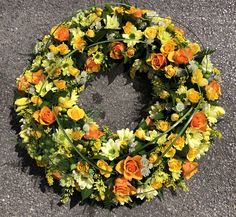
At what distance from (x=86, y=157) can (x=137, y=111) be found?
0.42 m

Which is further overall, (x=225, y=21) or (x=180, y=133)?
(x=225, y=21)

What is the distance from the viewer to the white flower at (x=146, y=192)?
7.04 ft

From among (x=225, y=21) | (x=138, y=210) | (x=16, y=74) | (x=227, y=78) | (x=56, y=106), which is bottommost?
(x=138, y=210)

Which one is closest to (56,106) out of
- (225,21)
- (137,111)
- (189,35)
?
(137,111)

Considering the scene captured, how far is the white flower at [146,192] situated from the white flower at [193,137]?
0.26 metres

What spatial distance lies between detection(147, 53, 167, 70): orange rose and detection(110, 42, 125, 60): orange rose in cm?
15

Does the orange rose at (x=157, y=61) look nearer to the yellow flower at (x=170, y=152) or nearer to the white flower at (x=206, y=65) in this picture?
the white flower at (x=206, y=65)

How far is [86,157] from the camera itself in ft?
6.95

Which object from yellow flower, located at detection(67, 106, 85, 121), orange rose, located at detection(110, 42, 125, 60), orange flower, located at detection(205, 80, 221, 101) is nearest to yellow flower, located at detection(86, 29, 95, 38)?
orange rose, located at detection(110, 42, 125, 60)

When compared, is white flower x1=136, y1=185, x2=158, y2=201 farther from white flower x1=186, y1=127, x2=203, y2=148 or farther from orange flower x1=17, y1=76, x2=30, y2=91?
orange flower x1=17, y1=76, x2=30, y2=91

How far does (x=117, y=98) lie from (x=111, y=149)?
383 millimetres

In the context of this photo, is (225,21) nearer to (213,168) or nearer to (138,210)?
(213,168)

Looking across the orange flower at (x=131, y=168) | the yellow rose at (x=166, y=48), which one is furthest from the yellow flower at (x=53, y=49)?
the orange flower at (x=131, y=168)

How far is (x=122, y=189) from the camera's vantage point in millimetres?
2088
